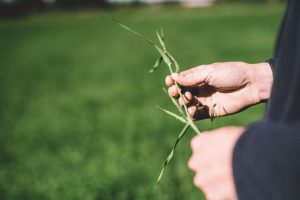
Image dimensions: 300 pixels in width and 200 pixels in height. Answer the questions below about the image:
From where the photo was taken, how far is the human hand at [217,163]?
44.9 inches

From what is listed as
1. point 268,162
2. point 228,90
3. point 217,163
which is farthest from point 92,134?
point 268,162

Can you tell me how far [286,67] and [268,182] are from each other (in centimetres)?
30

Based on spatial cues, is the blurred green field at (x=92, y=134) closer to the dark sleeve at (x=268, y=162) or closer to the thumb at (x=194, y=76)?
the thumb at (x=194, y=76)

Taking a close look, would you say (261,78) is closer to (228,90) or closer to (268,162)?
(228,90)

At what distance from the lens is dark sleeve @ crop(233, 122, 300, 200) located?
1047mm

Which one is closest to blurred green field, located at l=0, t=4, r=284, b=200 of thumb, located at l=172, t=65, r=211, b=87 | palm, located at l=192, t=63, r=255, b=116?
palm, located at l=192, t=63, r=255, b=116

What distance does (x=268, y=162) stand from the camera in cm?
106

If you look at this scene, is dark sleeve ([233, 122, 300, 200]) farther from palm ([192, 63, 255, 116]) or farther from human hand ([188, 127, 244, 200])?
palm ([192, 63, 255, 116])

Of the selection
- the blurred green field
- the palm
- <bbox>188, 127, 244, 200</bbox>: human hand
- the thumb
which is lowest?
the blurred green field

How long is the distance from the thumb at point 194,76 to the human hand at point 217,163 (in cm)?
64

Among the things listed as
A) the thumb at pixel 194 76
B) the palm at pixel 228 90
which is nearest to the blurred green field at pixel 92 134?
the palm at pixel 228 90

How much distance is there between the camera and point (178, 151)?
16.7 ft

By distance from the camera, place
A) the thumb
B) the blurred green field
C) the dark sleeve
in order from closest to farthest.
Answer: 1. the dark sleeve
2. the thumb
3. the blurred green field

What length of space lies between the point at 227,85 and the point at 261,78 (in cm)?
15
